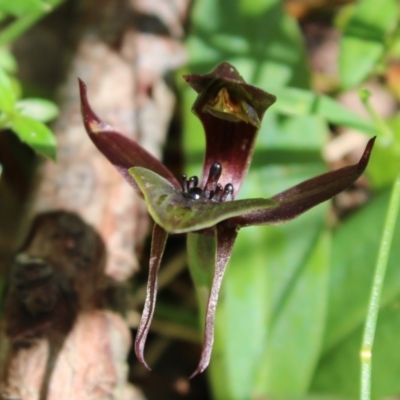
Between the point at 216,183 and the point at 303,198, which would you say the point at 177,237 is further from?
the point at 303,198

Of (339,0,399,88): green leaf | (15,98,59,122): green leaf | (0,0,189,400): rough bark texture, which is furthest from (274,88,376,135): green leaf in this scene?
(15,98,59,122): green leaf

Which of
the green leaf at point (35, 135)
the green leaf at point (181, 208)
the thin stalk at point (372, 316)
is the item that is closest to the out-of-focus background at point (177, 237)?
the green leaf at point (35, 135)

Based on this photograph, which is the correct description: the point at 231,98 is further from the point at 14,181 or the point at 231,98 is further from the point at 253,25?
the point at 14,181

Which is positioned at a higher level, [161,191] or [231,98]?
[231,98]

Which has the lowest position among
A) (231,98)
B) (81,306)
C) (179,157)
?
(81,306)

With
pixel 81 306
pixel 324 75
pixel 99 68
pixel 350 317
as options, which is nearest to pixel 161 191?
pixel 81 306

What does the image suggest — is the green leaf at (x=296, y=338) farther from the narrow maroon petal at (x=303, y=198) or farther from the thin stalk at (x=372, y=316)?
the narrow maroon petal at (x=303, y=198)
